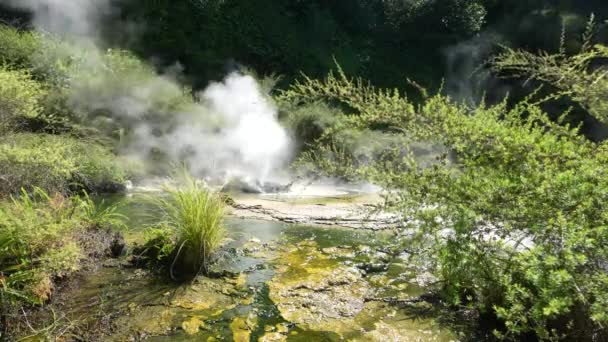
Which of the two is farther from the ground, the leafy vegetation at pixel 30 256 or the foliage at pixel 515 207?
the foliage at pixel 515 207

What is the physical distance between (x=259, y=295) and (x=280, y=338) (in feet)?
2.62

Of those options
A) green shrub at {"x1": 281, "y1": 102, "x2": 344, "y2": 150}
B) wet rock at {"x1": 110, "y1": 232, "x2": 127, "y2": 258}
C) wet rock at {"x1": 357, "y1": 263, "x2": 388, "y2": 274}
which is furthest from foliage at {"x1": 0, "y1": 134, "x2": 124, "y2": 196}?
green shrub at {"x1": 281, "y1": 102, "x2": 344, "y2": 150}

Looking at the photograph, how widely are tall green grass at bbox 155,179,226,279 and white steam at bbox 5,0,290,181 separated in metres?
6.78

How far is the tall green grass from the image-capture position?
432 centimetres

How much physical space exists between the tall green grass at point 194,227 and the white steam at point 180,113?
22.2ft

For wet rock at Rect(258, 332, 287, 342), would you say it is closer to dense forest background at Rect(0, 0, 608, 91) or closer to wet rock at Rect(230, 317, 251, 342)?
wet rock at Rect(230, 317, 251, 342)

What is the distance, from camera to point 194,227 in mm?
4316

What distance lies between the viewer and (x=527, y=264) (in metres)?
2.48

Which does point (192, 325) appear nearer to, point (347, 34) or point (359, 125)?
point (359, 125)

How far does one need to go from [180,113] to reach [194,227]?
8.36 m

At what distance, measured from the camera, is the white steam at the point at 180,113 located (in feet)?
36.8

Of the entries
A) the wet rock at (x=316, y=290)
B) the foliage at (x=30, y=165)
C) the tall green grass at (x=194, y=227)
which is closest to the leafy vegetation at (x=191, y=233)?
the tall green grass at (x=194, y=227)

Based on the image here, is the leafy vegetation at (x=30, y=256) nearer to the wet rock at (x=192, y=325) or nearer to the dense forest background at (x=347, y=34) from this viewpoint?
the wet rock at (x=192, y=325)

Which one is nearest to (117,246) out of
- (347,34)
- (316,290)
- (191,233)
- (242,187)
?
(191,233)
